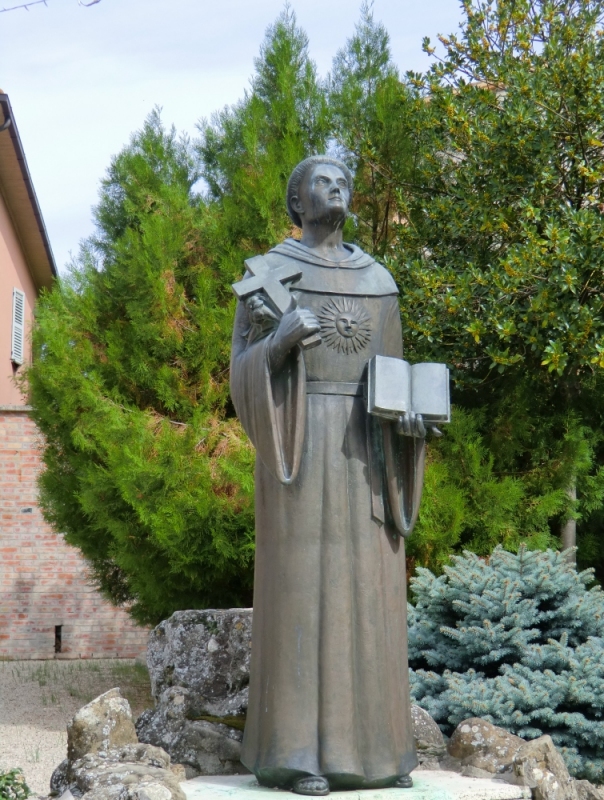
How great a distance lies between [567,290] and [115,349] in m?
4.06

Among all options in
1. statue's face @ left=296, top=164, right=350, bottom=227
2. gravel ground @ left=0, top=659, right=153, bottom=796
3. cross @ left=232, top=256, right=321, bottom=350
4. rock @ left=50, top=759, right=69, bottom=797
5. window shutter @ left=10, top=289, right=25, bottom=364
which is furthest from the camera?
window shutter @ left=10, top=289, right=25, bottom=364

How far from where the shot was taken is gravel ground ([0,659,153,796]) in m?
7.82

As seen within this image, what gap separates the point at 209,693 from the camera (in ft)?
18.0

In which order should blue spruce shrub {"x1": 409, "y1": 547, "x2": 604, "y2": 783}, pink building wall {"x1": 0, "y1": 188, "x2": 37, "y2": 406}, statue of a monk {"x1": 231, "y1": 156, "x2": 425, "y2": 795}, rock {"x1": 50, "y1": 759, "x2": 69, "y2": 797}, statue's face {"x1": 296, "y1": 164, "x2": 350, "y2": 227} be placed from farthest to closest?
1. pink building wall {"x1": 0, "y1": 188, "x2": 37, "y2": 406}
2. blue spruce shrub {"x1": 409, "y1": 547, "x2": 604, "y2": 783}
3. rock {"x1": 50, "y1": 759, "x2": 69, "y2": 797}
4. statue's face {"x1": 296, "y1": 164, "x2": 350, "y2": 227}
5. statue of a monk {"x1": 231, "y1": 156, "x2": 425, "y2": 795}

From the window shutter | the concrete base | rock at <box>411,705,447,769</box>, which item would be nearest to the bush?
the concrete base

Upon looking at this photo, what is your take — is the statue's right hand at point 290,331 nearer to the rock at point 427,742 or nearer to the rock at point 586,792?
the rock at point 427,742

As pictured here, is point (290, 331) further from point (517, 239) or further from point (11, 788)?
point (517, 239)

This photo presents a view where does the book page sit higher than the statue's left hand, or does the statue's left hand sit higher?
the book page

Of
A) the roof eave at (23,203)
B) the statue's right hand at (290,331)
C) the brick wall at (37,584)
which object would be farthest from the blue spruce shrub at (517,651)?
the roof eave at (23,203)

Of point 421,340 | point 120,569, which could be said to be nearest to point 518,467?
point 421,340

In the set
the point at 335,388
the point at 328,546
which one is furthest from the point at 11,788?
the point at 335,388

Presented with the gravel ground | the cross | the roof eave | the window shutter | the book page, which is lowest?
the gravel ground

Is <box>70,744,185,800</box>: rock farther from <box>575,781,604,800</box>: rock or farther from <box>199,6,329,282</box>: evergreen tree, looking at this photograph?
<box>199,6,329,282</box>: evergreen tree

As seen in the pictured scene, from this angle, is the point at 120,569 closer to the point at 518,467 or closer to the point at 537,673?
the point at 518,467
